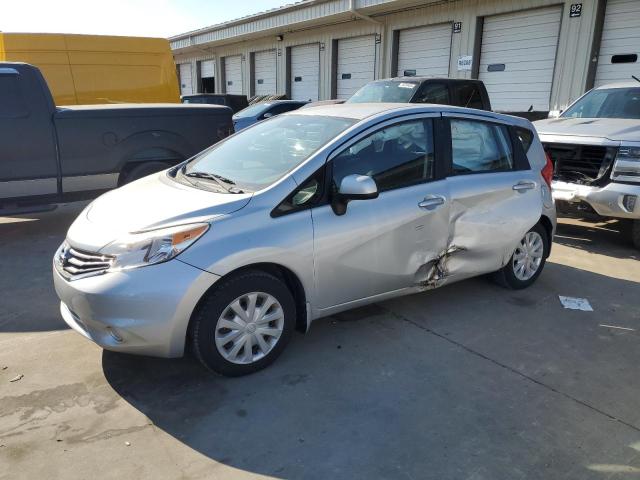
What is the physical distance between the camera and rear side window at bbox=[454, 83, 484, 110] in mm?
9211

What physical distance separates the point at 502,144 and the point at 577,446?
271 centimetres

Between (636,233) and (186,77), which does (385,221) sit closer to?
(636,233)

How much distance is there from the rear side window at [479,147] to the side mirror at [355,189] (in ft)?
3.56

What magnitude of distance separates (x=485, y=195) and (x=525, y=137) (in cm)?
101

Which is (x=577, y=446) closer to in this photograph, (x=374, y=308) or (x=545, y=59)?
(x=374, y=308)

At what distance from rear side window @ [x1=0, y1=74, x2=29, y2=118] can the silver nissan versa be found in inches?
118

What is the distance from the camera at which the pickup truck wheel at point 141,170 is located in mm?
6609

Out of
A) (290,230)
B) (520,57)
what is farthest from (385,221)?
(520,57)

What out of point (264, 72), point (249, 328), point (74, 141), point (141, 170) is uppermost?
point (264, 72)

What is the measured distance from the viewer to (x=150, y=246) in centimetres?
292

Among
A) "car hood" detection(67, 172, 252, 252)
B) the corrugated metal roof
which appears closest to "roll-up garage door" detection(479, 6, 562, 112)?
the corrugated metal roof

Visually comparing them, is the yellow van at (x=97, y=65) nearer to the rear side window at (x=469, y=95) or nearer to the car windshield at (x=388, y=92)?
the car windshield at (x=388, y=92)

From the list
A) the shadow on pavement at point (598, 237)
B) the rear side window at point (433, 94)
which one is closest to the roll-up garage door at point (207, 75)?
the rear side window at point (433, 94)

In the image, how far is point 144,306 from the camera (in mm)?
2852
